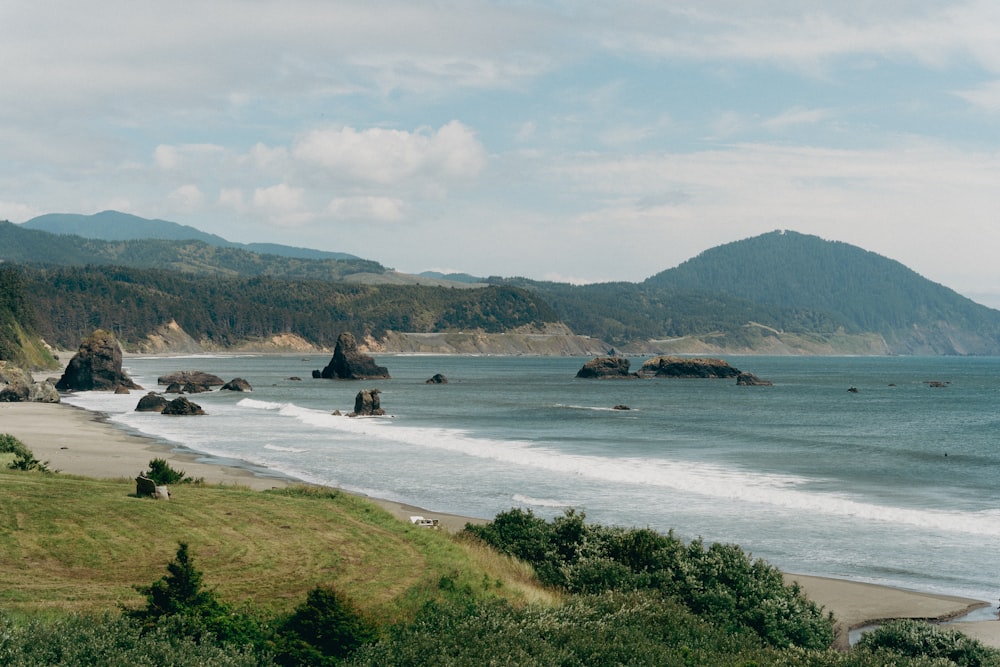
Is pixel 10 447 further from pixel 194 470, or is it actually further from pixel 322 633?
pixel 322 633

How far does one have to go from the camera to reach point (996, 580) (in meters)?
23.6

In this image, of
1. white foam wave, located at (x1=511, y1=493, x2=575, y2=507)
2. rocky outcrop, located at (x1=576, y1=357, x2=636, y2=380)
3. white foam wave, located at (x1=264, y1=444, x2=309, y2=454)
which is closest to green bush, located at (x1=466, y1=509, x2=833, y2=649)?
white foam wave, located at (x1=511, y1=493, x2=575, y2=507)

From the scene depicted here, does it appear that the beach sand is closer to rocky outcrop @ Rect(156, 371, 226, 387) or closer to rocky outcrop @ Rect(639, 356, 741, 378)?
rocky outcrop @ Rect(156, 371, 226, 387)

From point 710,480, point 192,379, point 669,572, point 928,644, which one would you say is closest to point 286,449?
point 710,480

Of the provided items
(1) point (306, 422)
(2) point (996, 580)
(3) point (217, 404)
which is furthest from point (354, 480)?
(3) point (217, 404)

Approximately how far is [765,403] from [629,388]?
35800 mm

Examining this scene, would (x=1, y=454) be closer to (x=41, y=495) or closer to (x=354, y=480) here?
(x=41, y=495)

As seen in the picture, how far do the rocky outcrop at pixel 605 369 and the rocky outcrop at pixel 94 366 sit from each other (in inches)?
3492

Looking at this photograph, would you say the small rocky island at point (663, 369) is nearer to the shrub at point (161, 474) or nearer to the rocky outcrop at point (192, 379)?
the rocky outcrop at point (192, 379)

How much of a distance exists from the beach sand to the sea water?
4.32ft

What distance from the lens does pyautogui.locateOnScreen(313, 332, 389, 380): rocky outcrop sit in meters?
151

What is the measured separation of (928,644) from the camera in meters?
16.1

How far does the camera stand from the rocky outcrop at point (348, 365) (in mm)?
151375

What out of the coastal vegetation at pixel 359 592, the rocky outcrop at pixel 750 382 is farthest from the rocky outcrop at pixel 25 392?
the rocky outcrop at pixel 750 382
